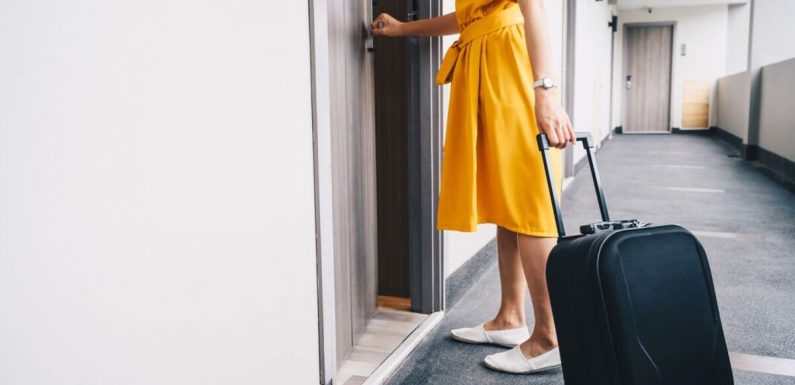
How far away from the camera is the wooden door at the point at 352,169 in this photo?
155cm

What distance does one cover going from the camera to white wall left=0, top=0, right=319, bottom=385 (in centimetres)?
59

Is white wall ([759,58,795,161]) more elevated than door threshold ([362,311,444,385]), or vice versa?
white wall ([759,58,795,161])

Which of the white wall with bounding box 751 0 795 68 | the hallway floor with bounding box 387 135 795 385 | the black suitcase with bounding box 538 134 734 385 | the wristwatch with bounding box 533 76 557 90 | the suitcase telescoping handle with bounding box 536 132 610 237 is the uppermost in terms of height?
the white wall with bounding box 751 0 795 68

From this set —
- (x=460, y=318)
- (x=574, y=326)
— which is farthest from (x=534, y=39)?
(x=460, y=318)

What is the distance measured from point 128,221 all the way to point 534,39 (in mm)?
961

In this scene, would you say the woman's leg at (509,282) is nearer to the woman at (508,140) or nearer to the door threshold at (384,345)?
the woman at (508,140)

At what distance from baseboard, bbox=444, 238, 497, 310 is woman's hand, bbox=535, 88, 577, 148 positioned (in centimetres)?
76

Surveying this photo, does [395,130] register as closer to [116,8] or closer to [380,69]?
[380,69]

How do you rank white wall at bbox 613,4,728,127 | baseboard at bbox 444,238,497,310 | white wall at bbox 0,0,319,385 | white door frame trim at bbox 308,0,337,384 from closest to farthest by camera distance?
white wall at bbox 0,0,319,385 → white door frame trim at bbox 308,0,337,384 → baseboard at bbox 444,238,497,310 → white wall at bbox 613,4,728,127

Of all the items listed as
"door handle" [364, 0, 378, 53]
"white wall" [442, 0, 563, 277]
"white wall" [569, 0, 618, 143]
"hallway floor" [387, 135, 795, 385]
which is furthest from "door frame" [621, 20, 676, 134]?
"door handle" [364, 0, 378, 53]

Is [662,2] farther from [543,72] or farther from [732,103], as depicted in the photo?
[543,72]

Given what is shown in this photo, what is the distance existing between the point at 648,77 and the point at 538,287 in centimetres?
1055

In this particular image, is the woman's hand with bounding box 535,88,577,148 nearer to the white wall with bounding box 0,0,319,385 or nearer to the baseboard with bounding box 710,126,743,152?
the white wall with bounding box 0,0,319,385

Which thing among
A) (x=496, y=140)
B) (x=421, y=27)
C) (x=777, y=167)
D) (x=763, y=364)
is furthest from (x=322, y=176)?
(x=777, y=167)
